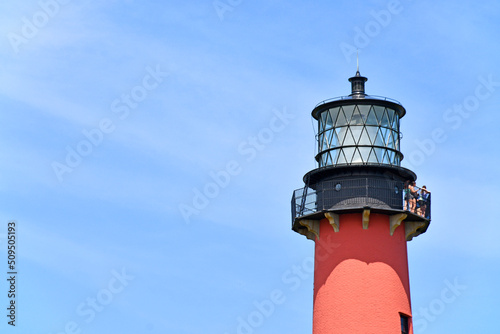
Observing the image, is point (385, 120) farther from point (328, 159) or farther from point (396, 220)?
point (396, 220)

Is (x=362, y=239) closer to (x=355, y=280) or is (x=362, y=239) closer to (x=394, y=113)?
(x=355, y=280)

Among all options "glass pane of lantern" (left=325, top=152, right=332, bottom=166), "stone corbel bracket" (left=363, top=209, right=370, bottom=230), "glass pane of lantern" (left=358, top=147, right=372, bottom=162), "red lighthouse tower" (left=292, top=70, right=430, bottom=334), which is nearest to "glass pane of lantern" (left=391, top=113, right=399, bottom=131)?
"red lighthouse tower" (left=292, top=70, right=430, bottom=334)

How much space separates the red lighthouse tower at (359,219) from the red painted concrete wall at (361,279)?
3 cm

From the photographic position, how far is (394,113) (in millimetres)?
41938

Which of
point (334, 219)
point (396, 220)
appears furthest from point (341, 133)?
point (396, 220)

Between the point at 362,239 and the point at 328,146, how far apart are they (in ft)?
12.4

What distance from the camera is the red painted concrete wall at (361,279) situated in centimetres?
3912

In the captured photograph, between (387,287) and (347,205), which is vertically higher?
(347,205)

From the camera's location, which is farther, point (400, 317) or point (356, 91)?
point (356, 91)

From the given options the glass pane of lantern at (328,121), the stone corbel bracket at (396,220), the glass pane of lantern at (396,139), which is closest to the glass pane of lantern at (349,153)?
the glass pane of lantern at (328,121)

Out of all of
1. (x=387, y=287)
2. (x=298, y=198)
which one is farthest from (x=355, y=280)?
(x=298, y=198)

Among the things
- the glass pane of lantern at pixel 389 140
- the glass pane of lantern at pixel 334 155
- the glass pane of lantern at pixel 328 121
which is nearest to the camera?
the glass pane of lantern at pixel 334 155

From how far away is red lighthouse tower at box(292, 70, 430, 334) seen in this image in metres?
39.4

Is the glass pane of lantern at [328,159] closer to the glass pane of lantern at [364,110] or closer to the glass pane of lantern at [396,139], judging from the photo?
the glass pane of lantern at [364,110]
